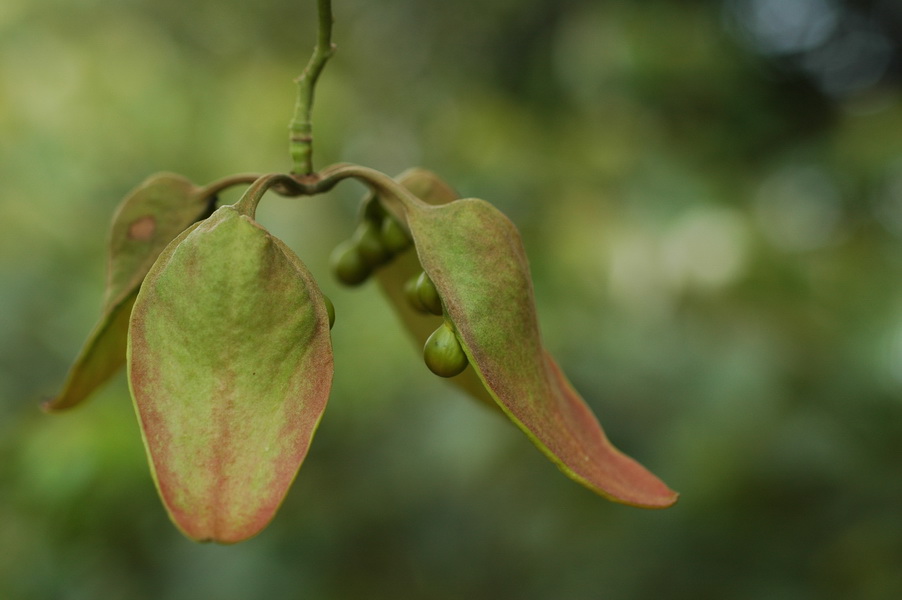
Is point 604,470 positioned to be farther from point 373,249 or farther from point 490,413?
point 490,413

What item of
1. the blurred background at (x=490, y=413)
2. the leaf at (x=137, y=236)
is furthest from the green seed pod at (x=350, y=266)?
the blurred background at (x=490, y=413)

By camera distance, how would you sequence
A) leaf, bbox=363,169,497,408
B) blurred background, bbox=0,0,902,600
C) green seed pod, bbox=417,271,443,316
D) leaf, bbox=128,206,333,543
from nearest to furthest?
leaf, bbox=128,206,333,543 → green seed pod, bbox=417,271,443,316 → leaf, bbox=363,169,497,408 → blurred background, bbox=0,0,902,600

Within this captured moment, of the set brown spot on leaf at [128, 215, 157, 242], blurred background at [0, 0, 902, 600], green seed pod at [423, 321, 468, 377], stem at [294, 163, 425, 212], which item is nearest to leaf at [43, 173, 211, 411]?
brown spot on leaf at [128, 215, 157, 242]

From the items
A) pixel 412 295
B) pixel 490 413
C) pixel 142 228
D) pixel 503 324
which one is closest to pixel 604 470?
pixel 503 324

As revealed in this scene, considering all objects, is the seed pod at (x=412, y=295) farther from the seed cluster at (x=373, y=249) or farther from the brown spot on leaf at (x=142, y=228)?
the brown spot on leaf at (x=142, y=228)

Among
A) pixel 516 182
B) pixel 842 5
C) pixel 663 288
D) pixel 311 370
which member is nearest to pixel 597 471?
pixel 311 370

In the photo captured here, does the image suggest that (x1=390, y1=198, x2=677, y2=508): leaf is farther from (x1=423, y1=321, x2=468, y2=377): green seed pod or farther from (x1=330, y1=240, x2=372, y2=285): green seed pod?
(x1=330, y1=240, x2=372, y2=285): green seed pod
